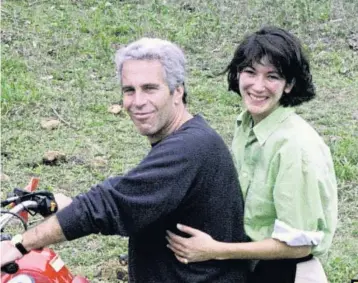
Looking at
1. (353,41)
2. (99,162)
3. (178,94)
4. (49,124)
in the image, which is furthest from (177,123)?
(353,41)

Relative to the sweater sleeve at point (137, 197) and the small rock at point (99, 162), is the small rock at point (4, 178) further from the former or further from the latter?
the sweater sleeve at point (137, 197)

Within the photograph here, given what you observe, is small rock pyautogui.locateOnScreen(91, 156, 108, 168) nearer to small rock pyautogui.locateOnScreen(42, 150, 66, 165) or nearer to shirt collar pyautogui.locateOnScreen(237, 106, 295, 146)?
small rock pyautogui.locateOnScreen(42, 150, 66, 165)

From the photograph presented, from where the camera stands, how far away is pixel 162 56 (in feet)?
9.21

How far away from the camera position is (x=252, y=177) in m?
3.07

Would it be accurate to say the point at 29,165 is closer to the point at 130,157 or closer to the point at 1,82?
the point at 130,157

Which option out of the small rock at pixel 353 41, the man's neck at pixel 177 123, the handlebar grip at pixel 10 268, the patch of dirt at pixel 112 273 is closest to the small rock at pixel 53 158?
the patch of dirt at pixel 112 273

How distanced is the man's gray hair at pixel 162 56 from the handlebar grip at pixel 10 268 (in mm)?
773

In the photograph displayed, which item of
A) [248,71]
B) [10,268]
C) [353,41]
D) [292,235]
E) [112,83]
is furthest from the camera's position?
[353,41]

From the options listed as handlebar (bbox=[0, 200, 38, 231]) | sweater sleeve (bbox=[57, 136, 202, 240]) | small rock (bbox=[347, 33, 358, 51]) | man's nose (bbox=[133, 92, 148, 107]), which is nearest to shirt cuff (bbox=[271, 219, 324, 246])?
sweater sleeve (bbox=[57, 136, 202, 240])

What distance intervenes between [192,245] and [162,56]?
0.65m

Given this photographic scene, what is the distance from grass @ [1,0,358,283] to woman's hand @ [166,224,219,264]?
2.09m

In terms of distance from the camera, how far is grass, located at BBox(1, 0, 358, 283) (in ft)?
19.7

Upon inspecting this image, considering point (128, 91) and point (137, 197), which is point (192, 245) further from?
point (128, 91)

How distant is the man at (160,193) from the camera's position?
103 inches
